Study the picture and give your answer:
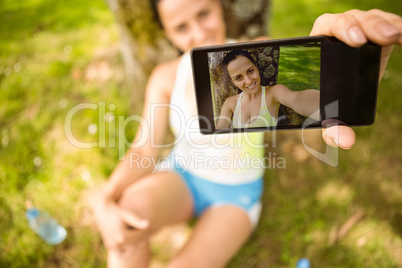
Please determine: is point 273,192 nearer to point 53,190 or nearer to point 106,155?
point 106,155

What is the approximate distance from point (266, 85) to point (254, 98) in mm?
78

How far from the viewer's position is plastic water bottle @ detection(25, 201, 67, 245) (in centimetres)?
254

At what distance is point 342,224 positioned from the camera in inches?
94.7

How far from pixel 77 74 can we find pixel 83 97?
0.39m

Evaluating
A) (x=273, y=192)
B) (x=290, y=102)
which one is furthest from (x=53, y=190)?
(x=290, y=102)

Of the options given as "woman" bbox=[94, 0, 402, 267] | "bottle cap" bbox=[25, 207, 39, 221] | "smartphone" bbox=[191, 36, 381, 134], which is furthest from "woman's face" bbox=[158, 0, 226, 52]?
"bottle cap" bbox=[25, 207, 39, 221]

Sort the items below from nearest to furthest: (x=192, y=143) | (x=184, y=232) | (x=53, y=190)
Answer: (x=192, y=143), (x=184, y=232), (x=53, y=190)

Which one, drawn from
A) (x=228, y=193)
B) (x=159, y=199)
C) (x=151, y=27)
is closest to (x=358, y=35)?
(x=228, y=193)

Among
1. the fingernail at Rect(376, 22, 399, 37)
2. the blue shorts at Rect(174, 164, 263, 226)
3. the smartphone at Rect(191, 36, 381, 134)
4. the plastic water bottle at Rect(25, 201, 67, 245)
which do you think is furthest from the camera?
the plastic water bottle at Rect(25, 201, 67, 245)

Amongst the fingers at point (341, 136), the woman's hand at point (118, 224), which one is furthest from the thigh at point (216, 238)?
the fingers at point (341, 136)

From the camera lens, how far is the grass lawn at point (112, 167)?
237 centimetres

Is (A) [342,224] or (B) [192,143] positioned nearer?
(B) [192,143]

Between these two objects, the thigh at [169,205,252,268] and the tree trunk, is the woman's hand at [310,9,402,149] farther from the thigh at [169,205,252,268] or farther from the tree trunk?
the tree trunk

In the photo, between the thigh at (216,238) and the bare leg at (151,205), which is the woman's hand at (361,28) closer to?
the thigh at (216,238)
